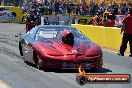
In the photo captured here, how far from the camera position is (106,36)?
64.5 ft

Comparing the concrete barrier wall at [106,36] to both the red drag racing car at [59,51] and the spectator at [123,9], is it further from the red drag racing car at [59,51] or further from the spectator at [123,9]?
the spectator at [123,9]

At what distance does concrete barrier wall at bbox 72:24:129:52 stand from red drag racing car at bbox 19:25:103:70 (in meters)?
6.48

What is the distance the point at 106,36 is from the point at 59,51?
8.87 meters

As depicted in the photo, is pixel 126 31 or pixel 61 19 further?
pixel 61 19

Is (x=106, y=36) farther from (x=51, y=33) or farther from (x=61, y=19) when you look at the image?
(x=61, y=19)

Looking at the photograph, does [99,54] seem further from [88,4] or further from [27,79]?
[88,4]

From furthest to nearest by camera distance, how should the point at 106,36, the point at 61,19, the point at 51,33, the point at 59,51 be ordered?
the point at 61,19 → the point at 106,36 → the point at 51,33 → the point at 59,51

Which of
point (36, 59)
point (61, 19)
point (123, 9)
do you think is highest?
point (36, 59)

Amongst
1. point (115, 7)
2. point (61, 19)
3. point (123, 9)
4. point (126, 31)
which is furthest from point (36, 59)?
point (61, 19)

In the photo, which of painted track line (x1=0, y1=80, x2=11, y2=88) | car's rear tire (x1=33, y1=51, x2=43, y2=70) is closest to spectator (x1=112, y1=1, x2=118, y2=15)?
car's rear tire (x1=33, y1=51, x2=43, y2=70)

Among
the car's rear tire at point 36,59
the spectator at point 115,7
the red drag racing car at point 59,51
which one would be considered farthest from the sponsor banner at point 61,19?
the car's rear tire at point 36,59

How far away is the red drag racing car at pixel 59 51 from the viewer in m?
10.9

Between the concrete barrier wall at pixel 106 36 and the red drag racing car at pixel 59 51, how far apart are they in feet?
21.3

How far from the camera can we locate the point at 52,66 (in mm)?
10961
